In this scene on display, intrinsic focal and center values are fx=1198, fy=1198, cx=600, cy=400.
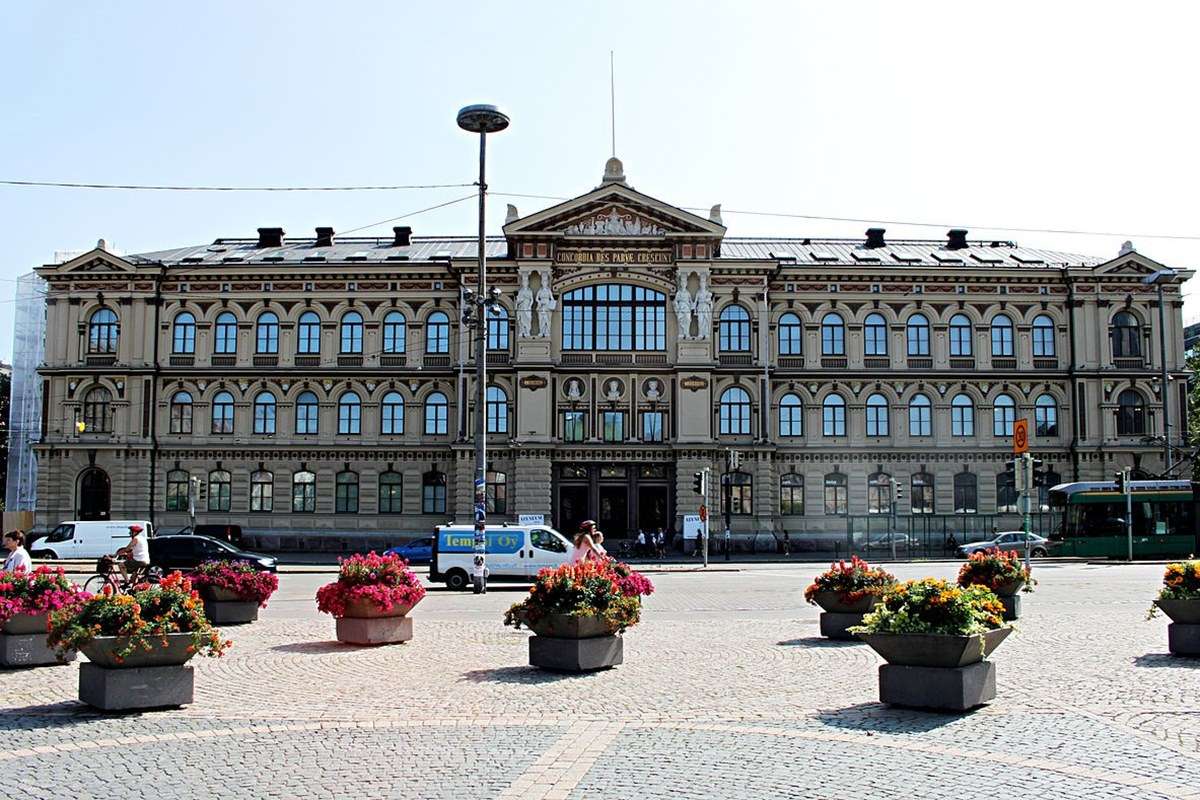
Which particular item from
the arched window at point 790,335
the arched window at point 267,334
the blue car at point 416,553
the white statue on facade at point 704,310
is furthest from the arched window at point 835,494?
the arched window at point 267,334

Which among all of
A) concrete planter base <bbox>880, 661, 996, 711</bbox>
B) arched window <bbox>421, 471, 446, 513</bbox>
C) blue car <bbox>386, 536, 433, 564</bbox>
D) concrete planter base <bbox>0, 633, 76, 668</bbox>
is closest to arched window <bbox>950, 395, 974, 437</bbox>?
arched window <bbox>421, 471, 446, 513</bbox>

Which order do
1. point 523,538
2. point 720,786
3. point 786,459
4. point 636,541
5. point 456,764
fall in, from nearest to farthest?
point 720,786 < point 456,764 < point 523,538 < point 636,541 < point 786,459

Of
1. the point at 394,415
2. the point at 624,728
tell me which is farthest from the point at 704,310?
the point at 624,728

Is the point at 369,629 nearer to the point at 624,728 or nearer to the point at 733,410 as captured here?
the point at 624,728

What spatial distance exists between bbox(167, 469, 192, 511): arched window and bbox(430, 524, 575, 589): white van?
27.6 metres

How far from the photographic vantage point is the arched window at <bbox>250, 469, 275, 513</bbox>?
58906mm

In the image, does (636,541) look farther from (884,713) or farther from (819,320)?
(884,713)

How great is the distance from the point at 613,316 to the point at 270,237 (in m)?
20.8

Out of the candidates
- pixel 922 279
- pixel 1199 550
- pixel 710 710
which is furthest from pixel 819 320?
pixel 710 710

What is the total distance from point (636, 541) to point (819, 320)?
14606 mm

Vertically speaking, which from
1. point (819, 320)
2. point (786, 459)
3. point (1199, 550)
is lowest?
point (1199, 550)

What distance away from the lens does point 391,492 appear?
193 ft

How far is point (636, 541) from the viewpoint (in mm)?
55531

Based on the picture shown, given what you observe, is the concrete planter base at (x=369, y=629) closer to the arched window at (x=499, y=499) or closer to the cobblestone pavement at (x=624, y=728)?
the cobblestone pavement at (x=624, y=728)
